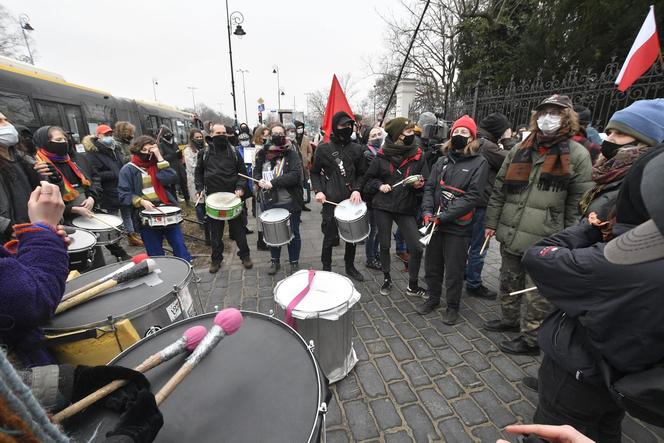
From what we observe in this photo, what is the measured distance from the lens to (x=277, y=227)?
174 inches

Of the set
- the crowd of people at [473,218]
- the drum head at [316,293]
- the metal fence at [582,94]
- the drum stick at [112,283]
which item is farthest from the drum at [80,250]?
the metal fence at [582,94]

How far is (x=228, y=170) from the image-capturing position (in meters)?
4.88

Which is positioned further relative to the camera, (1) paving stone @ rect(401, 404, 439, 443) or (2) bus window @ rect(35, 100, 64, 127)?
(2) bus window @ rect(35, 100, 64, 127)

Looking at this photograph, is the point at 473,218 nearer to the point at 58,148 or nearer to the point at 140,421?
the point at 140,421

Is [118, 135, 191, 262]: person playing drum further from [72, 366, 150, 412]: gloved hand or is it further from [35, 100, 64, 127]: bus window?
[35, 100, 64, 127]: bus window

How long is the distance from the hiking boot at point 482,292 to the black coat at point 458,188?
1.20 meters

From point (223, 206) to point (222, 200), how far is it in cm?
28

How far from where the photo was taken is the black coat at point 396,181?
3998mm

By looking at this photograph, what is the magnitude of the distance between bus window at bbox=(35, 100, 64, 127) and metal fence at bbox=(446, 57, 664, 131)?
12.4m

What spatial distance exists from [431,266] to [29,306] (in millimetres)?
3545

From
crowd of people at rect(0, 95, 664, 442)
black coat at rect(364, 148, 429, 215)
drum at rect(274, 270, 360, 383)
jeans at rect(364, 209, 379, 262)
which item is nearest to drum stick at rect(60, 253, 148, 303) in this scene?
crowd of people at rect(0, 95, 664, 442)

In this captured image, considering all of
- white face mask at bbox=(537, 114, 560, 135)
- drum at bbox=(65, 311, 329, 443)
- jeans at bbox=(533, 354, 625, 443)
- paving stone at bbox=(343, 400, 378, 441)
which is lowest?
paving stone at bbox=(343, 400, 378, 441)

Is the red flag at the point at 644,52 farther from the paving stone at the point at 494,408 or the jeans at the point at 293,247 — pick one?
the jeans at the point at 293,247

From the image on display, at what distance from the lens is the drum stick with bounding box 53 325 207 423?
90 cm
